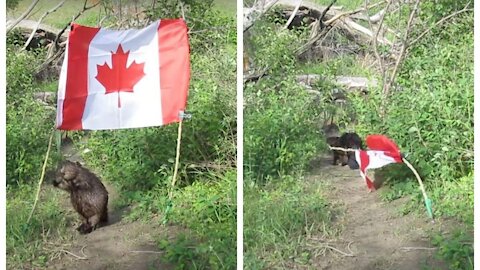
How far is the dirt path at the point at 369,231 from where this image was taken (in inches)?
111

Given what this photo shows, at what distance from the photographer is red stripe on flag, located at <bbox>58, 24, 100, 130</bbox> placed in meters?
2.97

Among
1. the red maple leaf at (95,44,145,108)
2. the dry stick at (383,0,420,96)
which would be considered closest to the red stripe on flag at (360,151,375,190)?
the dry stick at (383,0,420,96)

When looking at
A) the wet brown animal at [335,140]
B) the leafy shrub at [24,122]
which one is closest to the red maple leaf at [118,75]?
the leafy shrub at [24,122]

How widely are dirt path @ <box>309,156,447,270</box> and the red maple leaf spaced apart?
93 centimetres

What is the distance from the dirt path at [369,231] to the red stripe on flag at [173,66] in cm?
70

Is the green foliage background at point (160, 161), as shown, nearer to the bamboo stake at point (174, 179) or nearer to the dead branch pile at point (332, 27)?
the bamboo stake at point (174, 179)

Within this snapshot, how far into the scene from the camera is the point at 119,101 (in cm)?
297

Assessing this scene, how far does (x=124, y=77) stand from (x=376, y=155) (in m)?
1.19

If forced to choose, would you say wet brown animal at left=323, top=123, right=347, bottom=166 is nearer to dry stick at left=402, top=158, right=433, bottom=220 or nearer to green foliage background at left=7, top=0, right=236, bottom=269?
dry stick at left=402, top=158, right=433, bottom=220

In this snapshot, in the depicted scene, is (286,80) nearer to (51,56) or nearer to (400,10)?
(400,10)

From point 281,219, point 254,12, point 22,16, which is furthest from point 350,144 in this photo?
point 22,16

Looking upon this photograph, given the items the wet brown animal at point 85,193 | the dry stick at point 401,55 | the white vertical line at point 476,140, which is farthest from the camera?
the wet brown animal at point 85,193

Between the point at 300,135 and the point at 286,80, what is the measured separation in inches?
10.3

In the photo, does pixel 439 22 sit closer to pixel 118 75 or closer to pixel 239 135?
pixel 239 135
